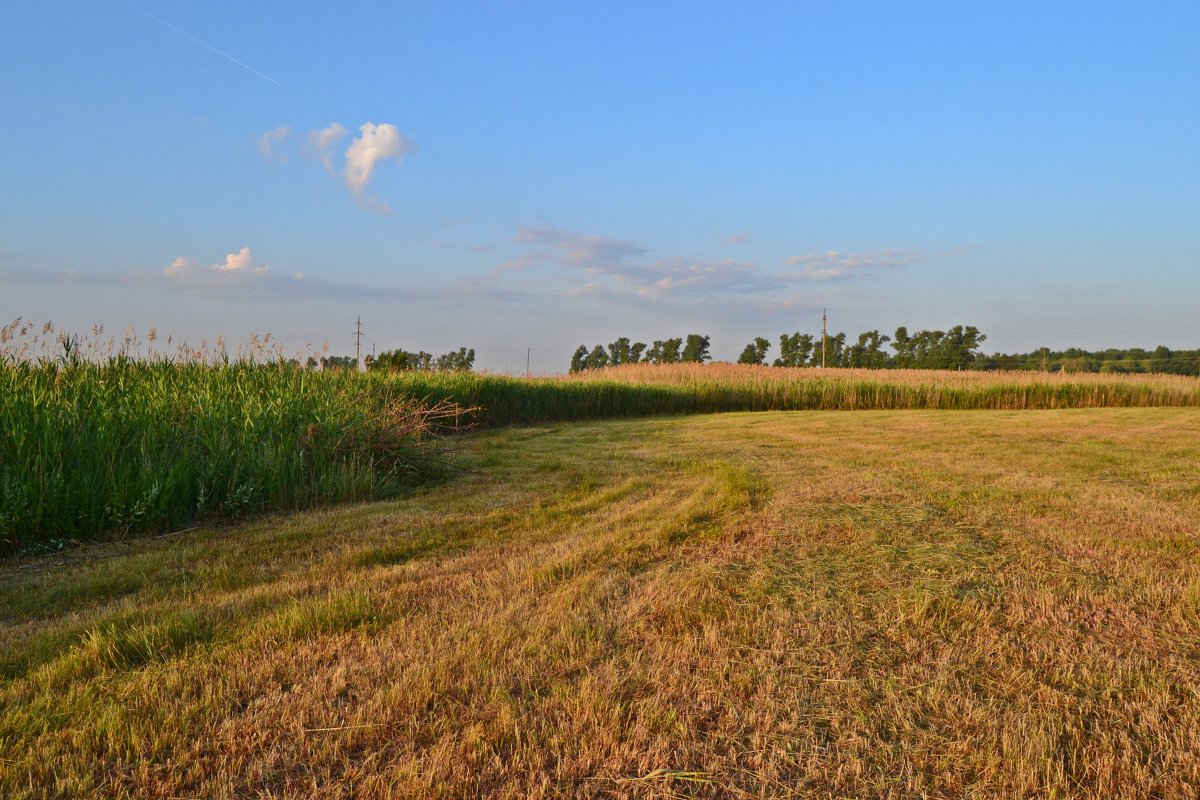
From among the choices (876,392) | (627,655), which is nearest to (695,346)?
(876,392)

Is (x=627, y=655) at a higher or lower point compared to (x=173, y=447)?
lower

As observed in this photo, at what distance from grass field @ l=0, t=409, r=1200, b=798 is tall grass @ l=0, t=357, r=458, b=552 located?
0.39 metres

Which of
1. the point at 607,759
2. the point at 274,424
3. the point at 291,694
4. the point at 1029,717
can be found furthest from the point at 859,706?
the point at 274,424

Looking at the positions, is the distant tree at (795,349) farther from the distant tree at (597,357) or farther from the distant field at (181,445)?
the distant field at (181,445)

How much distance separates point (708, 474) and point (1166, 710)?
382cm

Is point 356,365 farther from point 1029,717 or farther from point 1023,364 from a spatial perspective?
point 1023,364

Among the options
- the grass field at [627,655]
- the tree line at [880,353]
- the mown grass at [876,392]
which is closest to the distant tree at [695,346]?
the tree line at [880,353]

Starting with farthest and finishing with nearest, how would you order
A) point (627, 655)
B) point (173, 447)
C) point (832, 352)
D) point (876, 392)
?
point (832, 352)
point (876, 392)
point (173, 447)
point (627, 655)

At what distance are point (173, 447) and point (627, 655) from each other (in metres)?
4.17

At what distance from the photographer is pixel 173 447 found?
476 cm

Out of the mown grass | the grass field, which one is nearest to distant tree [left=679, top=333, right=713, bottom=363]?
the mown grass

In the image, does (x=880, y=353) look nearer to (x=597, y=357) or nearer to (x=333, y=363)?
(x=597, y=357)

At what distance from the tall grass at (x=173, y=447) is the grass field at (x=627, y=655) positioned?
39cm

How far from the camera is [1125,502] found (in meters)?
4.14
